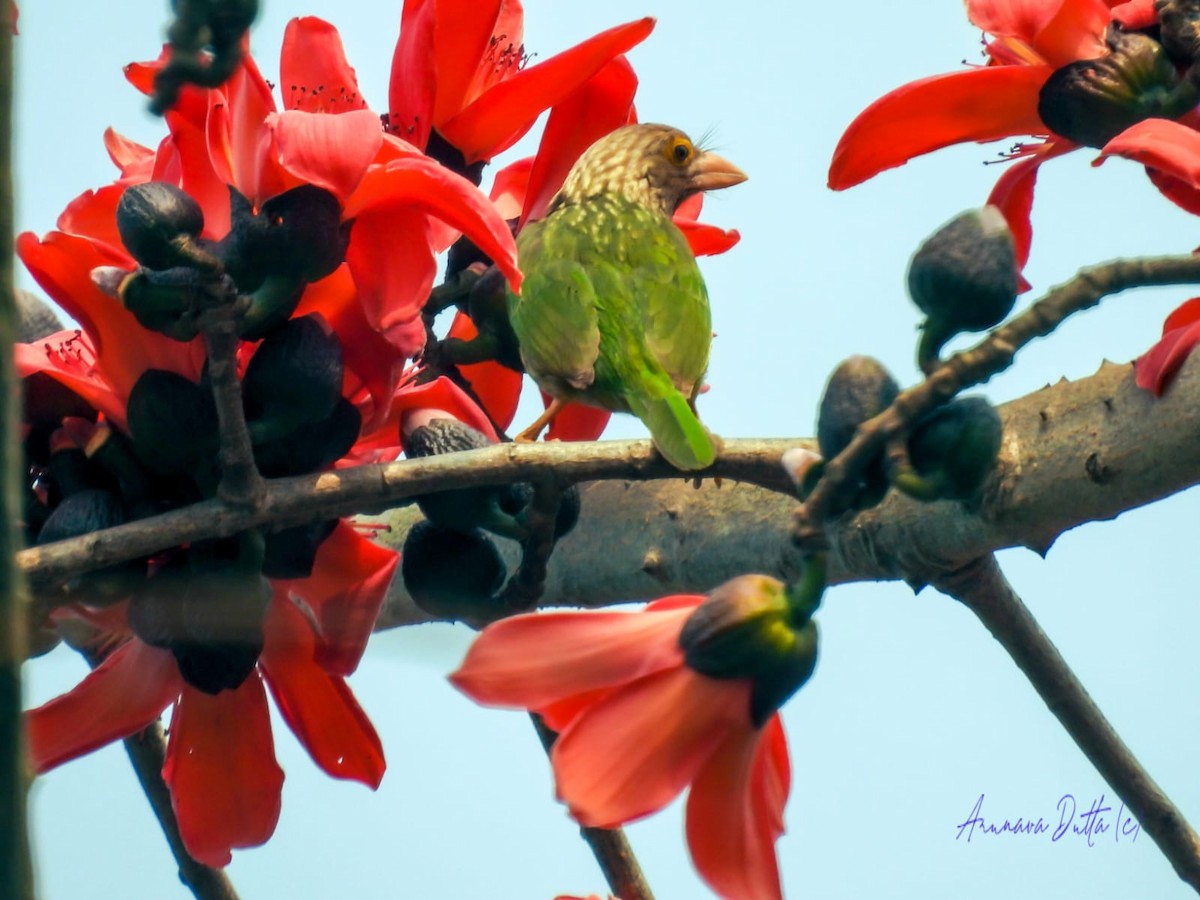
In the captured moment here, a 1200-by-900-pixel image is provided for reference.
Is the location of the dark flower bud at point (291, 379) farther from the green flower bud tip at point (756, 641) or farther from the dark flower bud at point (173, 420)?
the green flower bud tip at point (756, 641)

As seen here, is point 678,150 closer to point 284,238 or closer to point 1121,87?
point 1121,87

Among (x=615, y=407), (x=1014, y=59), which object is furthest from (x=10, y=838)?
(x=615, y=407)

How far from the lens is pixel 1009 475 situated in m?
1.12

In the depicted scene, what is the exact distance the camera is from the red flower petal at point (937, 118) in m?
1.16

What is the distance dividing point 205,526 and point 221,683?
0.19m

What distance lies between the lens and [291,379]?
0.94 metres

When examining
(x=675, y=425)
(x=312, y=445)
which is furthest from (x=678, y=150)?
(x=312, y=445)

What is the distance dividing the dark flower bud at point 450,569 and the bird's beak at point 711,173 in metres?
1.98

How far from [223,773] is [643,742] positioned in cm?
43

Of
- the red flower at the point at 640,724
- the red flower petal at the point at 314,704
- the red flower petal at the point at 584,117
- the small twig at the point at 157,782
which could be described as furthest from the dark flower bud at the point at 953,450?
the small twig at the point at 157,782

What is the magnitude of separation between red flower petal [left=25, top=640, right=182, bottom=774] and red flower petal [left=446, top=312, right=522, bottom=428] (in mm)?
442

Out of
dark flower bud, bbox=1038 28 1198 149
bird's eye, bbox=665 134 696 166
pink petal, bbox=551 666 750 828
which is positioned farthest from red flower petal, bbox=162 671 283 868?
bird's eye, bbox=665 134 696 166

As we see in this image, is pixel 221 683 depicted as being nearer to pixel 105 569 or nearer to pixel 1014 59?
pixel 105 569

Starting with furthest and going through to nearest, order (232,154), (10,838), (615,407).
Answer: (615,407)
(232,154)
(10,838)
